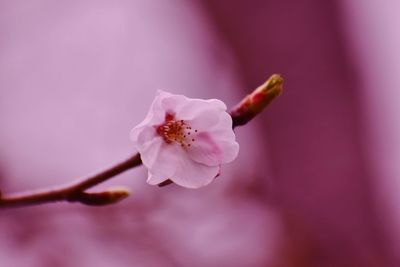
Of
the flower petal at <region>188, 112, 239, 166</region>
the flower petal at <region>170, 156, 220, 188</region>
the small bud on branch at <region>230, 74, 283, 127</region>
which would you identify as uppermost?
the small bud on branch at <region>230, 74, 283, 127</region>

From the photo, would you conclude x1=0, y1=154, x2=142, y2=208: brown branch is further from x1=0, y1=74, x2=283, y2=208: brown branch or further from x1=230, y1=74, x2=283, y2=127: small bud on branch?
x1=230, y1=74, x2=283, y2=127: small bud on branch

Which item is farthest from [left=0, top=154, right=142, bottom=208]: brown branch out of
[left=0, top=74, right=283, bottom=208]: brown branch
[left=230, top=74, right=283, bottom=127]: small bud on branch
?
[left=230, top=74, right=283, bottom=127]: small bud on branch

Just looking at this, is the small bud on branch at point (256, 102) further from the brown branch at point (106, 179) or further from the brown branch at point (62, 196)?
the brown branch at point (62, 196)

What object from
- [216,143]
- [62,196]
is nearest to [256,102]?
[216,143]

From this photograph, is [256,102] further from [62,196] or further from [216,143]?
[62,196]

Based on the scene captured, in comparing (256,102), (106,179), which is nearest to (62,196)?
(106,179)

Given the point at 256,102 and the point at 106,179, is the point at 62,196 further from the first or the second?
the point at 256,102

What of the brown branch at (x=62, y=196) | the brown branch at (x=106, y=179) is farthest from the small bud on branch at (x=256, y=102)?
the brown branch at (x=62, y=196)
